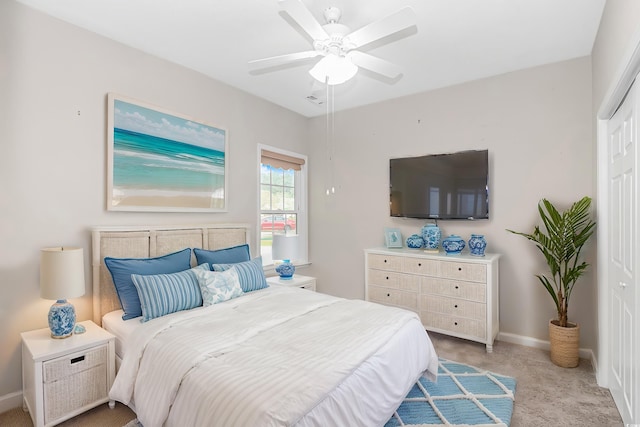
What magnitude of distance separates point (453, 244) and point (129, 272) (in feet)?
9.58

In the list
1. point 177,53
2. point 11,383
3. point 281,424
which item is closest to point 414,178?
point 177,53

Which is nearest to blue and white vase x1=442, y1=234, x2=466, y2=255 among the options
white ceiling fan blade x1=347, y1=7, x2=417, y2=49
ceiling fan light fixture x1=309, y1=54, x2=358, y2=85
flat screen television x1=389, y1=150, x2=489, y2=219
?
flat screen television x1=389, y1=150, x2=489, y2=219

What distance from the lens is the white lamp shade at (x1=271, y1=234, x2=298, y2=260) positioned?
3908mm

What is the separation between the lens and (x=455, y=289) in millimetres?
3268

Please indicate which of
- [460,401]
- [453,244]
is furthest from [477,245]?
[460,401]

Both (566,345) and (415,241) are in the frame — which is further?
(415,241)

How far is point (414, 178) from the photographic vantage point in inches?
151

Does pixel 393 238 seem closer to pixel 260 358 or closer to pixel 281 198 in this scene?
pixel 281 198

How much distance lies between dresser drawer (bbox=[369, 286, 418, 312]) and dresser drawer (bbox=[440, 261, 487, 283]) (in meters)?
0.42

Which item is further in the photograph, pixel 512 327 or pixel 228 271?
pixel 512 327

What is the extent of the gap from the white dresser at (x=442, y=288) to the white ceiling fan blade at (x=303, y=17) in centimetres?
235

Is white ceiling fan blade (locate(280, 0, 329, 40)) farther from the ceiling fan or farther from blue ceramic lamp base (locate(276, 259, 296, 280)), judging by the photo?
blue ceramic lamp base (locate(276, 259, 296, 280))

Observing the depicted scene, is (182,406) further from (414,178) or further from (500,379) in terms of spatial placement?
(414,178)

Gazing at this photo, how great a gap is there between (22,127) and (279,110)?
8.74 feet
